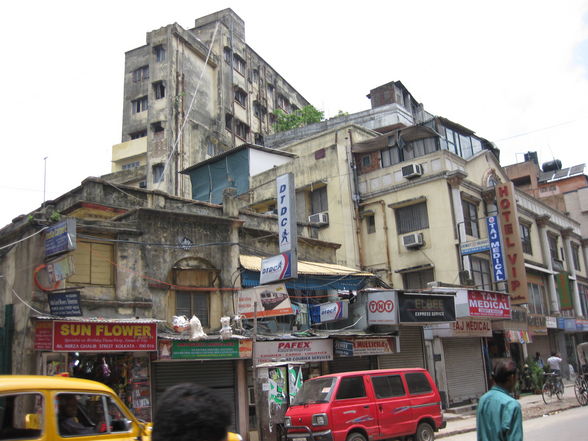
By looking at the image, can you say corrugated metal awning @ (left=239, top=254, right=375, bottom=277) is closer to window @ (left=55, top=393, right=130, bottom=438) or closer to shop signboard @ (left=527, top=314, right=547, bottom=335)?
window @ (left=55, top=393, right=130, bottom=438)

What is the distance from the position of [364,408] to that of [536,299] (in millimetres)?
25189

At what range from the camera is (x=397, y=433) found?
545 inches

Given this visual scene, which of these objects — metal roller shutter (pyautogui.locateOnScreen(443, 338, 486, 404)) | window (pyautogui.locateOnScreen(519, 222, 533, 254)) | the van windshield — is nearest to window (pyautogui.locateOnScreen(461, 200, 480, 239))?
window (pyautogui.locateOnScreen(519, 222, 533, 254))

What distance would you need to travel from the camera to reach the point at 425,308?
21.6 m

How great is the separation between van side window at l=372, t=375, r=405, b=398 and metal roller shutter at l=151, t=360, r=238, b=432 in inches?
181

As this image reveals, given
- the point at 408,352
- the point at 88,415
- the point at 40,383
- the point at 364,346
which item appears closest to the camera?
the point at 40,383

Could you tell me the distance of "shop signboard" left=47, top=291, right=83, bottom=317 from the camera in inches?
542

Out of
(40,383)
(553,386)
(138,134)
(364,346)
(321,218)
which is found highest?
(138,134)

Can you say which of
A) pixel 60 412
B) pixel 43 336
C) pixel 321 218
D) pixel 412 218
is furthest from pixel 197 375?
pixel 412 218

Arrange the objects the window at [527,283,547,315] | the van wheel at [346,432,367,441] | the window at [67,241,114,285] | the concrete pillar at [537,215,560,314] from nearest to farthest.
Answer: the van wheel at [346,432,367,441] → the window at [67,241,114,285] → the window at [527,283,547,315] → the concrete pillar at [537,215,560,314]

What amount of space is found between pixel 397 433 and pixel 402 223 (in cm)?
1746

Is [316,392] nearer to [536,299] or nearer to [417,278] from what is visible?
[417,278]

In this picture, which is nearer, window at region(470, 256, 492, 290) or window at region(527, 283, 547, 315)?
window at region(470, 256, 492, 290)

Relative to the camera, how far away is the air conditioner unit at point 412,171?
2941 centimetres
